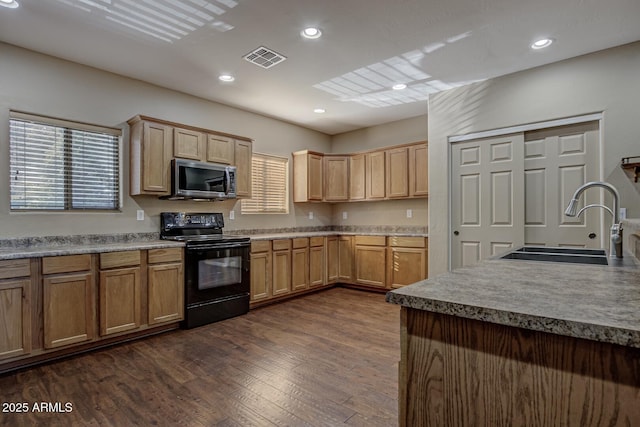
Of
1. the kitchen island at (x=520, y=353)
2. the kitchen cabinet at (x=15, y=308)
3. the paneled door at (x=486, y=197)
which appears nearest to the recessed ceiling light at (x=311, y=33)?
the paneled door at (x=486, y=197)

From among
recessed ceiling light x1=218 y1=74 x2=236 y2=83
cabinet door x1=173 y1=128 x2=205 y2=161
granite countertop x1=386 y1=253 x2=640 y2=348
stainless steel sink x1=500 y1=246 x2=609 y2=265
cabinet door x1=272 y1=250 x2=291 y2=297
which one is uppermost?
recessed ceiling light x1=218 y1=74 x2=236 y2=83

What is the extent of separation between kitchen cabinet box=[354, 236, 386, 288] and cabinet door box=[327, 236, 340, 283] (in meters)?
0.34

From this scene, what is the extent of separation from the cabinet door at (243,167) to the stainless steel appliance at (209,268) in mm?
540

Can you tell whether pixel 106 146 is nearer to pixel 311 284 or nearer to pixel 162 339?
pixel 162 339

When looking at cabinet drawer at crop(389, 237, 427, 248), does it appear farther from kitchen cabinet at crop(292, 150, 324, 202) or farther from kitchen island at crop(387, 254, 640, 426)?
kitchen island at crop(387, 254, 640, 426)

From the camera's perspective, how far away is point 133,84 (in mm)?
3695

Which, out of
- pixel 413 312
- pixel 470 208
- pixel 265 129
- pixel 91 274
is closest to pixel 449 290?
pixel 413 312

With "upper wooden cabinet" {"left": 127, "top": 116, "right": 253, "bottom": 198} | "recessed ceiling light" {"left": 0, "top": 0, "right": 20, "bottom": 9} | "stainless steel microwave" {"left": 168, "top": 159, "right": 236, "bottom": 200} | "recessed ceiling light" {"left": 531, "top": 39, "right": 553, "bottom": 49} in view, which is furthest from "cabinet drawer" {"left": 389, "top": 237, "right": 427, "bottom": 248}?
"recessed ceiling light" {"left": 0, "top": 0, "right": 20, "bottom": 9}

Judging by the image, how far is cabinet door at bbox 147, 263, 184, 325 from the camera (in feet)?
10.7

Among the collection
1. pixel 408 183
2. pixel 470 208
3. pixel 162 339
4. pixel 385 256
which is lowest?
pixel 162 339

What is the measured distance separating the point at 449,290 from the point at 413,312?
14 cm

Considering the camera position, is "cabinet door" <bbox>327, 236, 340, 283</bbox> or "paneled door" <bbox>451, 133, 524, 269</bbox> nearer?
"paneled door" <bbox>451, 133, 524, 269</bbox>

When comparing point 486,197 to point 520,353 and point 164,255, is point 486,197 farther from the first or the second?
point 164,255

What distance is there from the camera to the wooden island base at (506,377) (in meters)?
0.71
